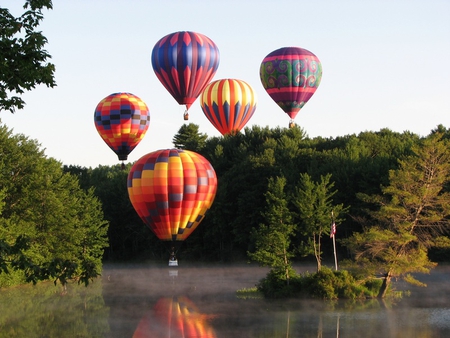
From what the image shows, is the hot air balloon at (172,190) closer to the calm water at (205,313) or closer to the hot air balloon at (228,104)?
the calm water at (205,313)

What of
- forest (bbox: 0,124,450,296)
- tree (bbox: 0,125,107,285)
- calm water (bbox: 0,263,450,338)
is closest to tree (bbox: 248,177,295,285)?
forest (bbox: 0,124,450,296)

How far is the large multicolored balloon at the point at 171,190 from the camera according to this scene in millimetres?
54406

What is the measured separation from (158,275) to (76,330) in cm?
2563

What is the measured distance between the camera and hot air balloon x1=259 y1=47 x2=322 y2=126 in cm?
7506

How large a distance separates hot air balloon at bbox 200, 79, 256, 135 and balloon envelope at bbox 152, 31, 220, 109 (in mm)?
9643

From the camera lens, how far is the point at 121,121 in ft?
249

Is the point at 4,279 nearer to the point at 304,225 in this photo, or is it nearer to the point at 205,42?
the point at 304,225

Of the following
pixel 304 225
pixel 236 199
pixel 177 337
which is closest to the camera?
pixel 177 337

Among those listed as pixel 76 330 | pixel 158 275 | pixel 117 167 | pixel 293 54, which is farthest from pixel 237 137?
pixel 117 167

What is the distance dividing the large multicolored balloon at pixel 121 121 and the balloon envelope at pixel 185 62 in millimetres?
6113

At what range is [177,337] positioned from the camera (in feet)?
113

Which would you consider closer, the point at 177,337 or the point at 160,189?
the point at 177,337

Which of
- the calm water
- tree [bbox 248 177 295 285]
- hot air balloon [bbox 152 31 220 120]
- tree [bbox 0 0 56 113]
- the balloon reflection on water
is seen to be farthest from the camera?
hot air balloon [bbox 152 31 220 120]

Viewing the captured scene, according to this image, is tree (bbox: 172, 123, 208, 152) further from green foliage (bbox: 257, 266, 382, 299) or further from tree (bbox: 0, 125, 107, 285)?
green foliage (bbox: 257, 266, 382, 299)
